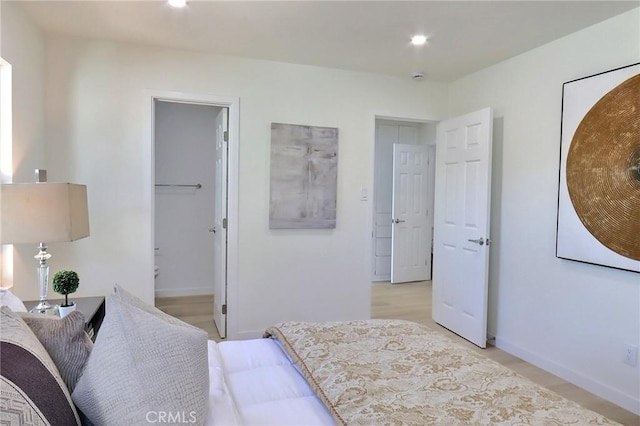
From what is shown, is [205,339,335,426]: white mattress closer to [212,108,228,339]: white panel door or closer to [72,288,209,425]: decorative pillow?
[72,288,209,425]: decorative pillow

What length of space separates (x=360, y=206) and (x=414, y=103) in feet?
3.80

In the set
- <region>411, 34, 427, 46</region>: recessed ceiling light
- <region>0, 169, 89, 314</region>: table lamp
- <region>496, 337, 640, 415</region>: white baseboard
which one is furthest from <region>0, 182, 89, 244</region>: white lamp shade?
<region>496, 337, 640, 415</region>: white baseboard

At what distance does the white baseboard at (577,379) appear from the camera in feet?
8.04

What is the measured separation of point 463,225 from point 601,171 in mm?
1262

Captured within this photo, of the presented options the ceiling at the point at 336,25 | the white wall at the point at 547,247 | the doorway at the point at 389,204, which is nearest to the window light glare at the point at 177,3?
the ceiling at the point at 336,25

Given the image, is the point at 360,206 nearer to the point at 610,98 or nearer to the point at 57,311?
the point at 610,98

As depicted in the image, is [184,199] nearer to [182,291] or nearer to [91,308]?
[182,291]

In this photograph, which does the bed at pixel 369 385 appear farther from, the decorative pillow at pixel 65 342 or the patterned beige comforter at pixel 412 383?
the decorative pillow at pixel 65 342

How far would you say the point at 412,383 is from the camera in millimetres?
1449

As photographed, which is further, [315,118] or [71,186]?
[315,118]

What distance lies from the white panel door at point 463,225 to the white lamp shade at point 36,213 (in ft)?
9.70

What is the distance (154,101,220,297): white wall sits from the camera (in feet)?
15.7

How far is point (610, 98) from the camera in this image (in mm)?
2482

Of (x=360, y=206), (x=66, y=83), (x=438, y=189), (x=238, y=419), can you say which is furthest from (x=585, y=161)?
(x=66, y=83)
